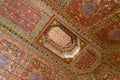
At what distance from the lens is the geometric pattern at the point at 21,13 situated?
5.11m

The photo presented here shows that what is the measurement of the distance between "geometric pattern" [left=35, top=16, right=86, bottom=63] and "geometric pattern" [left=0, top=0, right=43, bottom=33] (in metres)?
0.41

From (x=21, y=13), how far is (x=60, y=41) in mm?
1661

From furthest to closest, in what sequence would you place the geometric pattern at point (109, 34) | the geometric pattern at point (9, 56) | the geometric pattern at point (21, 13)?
the geometric pattern at point (109, 34)
the geometric pattern at point (9, 56)
the geometric pattern at point (21, 13)

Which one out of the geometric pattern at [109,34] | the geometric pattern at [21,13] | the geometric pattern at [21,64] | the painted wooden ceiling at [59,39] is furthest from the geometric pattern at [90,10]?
the geometric pattern at [21,64]

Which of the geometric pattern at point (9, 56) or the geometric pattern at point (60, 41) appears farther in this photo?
the geometric pattern at point (60, 41)

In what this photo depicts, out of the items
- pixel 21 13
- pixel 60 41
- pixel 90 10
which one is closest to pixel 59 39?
pixel 60 41

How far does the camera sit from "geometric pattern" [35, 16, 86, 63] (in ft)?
19.0

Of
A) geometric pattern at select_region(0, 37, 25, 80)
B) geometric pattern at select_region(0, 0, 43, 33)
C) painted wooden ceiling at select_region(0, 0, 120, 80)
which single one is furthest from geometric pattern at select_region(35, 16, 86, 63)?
geometric pattern at select_region(0, 37, 25, 80)

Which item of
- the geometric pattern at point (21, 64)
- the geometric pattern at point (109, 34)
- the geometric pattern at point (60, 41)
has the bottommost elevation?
the geometric pattern at point (21, 64)

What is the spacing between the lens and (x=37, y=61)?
590 centimetres

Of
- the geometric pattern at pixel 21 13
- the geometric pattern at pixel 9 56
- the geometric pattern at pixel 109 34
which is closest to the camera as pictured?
the geometric pattern at pixel 21 13

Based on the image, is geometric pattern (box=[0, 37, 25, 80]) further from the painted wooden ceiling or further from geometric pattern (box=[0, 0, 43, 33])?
geometric pattern (box=[0, 0, 43, 33])

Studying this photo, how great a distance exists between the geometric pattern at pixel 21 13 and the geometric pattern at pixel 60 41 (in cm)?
41

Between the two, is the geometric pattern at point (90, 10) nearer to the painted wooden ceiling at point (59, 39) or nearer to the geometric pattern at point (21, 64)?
the painted wooden ceiling at point (59, 39)
